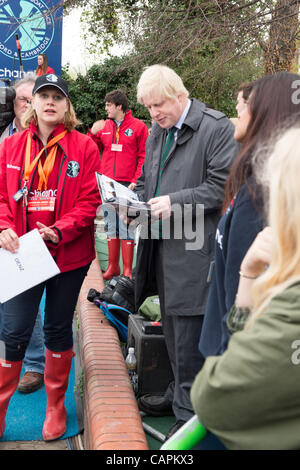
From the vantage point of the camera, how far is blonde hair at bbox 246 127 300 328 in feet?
4.13

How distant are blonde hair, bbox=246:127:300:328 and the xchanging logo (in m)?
6.15

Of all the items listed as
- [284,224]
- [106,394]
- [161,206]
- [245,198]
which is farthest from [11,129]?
[284,224]

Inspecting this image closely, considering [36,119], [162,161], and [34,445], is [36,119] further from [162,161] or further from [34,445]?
[34,445]

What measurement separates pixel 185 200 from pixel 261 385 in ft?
5.39

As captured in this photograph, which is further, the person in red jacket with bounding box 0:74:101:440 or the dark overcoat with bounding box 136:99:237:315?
the person in red jacket with bounding box 0:74:101:440

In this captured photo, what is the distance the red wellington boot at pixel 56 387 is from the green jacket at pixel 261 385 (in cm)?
206

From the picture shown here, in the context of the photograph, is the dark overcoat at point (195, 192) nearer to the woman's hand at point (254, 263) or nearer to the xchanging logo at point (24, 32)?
the woman's hand at point (254, 263)

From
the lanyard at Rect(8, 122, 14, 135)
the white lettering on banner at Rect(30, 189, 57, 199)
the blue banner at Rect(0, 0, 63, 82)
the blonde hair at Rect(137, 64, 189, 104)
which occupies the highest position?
the blue banner at Rect(0, 0, 63, 82)

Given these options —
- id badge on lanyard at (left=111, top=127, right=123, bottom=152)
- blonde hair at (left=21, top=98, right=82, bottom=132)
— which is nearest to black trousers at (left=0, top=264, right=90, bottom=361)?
blonde hair at (left=21, top=98, right=82, bottom=132)

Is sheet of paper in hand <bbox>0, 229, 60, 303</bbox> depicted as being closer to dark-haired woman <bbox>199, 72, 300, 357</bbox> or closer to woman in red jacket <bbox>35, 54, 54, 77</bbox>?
dark-haired woman <bbox>199, 72, 300, 357</bbox>

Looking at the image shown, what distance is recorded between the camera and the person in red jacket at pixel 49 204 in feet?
9.76

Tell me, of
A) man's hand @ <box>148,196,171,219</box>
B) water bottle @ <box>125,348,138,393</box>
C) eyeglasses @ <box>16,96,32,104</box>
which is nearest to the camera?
man's hand @ <box>148,196,171,219</box>

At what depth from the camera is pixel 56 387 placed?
3.22 meters

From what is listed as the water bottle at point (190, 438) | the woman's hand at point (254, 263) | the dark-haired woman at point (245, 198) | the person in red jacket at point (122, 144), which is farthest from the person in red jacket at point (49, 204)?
the person in red jacket at point (122, 144)
